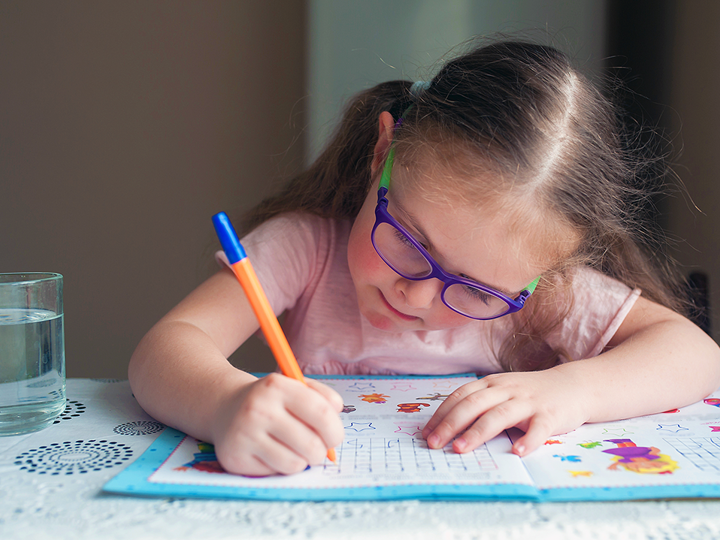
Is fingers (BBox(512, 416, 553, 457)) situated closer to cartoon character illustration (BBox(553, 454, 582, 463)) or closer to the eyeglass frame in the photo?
cartoon character illustration (BBox(553, 454, 582, 463))

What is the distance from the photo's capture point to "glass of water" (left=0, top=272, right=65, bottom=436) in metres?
0.49

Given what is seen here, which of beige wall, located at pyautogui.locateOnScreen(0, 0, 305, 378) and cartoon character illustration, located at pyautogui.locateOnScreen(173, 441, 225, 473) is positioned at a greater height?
beige wall, located at pyautogui.locateOnScreen(0, 0, 305, 378)

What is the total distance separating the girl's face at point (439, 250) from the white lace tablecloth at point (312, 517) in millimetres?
273

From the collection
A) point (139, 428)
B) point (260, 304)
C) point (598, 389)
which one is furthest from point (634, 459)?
point (139, 428)

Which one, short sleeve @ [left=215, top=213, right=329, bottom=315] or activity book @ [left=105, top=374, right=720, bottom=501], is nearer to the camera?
activity book @ [left=105, top=374, right=720, bottom=501]

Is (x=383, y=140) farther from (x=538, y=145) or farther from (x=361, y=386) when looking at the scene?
(x=361, y=386)

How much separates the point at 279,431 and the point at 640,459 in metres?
0.29

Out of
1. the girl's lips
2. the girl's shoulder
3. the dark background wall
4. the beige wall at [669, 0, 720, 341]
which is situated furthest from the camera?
the dark background wall

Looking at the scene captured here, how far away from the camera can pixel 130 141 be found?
70.9 inches

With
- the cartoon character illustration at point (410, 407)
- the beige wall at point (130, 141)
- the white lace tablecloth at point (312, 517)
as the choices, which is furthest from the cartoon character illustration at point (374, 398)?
the beige wall at point (130, 141)

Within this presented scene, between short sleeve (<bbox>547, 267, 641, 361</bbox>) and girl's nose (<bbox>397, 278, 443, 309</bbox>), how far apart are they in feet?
0.84

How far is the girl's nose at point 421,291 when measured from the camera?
613 mm

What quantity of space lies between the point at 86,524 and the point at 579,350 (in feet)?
2.10

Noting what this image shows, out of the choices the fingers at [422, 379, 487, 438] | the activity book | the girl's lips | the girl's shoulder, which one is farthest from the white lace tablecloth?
the girl's shoulder
